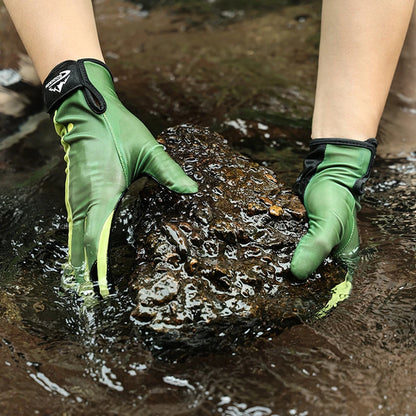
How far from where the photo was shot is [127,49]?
13.1ft

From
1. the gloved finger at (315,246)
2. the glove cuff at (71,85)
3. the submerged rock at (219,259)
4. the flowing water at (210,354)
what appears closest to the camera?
the flowing water at (210,354)

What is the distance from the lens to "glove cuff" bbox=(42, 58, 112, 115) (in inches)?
71.1

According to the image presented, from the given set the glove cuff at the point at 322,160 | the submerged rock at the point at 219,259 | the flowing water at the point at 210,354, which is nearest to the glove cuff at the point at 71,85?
the submerged rock at the point at 219,259

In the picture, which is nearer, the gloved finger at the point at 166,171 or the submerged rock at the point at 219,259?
the submerged rock at the point at 219,259

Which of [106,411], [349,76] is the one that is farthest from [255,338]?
[349,76]

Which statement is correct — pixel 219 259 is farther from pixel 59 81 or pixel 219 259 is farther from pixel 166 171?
pixel 59 81

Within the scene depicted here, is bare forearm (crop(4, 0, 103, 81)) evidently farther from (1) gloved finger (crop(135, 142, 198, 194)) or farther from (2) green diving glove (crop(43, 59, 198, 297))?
(1) gloved finger (crop(135, 142, 198, 194))

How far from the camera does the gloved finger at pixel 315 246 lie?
165 cm

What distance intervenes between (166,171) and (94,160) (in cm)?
26

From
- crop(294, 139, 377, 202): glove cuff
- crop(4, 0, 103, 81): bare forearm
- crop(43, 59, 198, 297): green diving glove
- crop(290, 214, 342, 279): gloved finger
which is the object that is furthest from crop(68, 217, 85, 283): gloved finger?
crop(294, 139, 377, 202): glove cuff

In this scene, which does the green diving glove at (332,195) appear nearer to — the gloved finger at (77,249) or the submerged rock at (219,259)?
the submerged rock at (219,259)

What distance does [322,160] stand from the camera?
6.44 feet

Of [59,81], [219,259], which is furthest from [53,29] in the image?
[219,259]

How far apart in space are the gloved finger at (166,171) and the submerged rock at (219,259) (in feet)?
0.17
